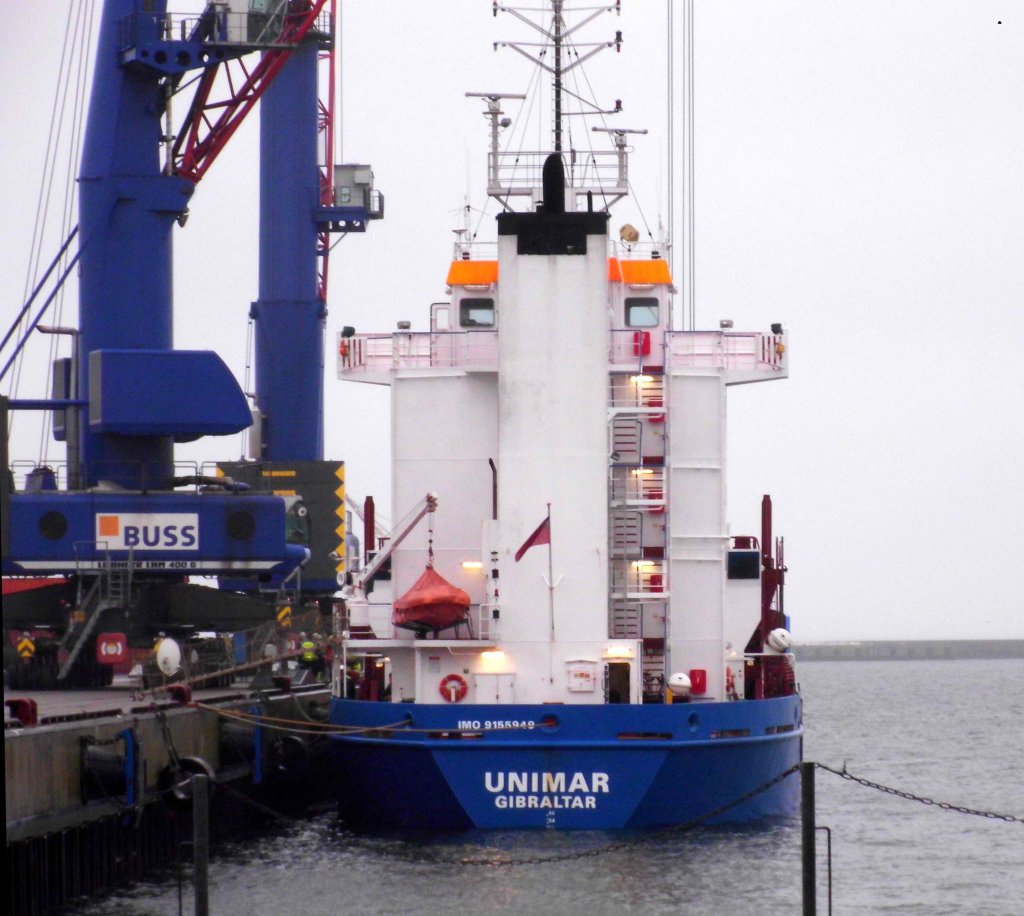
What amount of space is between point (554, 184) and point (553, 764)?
817 centimetres

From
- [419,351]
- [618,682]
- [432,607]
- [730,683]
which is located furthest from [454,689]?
[419,351]

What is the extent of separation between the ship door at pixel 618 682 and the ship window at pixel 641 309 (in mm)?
6503

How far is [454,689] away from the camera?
2628cm

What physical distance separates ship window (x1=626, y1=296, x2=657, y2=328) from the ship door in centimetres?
650

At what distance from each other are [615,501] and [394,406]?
144 inches

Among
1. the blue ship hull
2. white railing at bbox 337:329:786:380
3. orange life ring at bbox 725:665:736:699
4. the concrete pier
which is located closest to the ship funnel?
white railing at bbox 337:329:786:380

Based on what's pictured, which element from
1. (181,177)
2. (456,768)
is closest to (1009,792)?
(456,768)

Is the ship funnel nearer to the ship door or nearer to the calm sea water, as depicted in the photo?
the ship door

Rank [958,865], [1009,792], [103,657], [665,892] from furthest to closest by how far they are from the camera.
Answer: [1009,792]
[103,657]
[958,865]
[665,892]

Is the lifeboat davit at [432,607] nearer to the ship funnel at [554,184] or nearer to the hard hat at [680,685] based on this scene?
the hard hat at [680,685]

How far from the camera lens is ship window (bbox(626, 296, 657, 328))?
30750 millimetres

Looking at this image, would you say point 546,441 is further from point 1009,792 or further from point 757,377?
point 1009,792

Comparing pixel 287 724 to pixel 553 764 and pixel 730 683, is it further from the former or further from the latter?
pixel 730 683

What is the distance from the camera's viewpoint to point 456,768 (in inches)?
985
